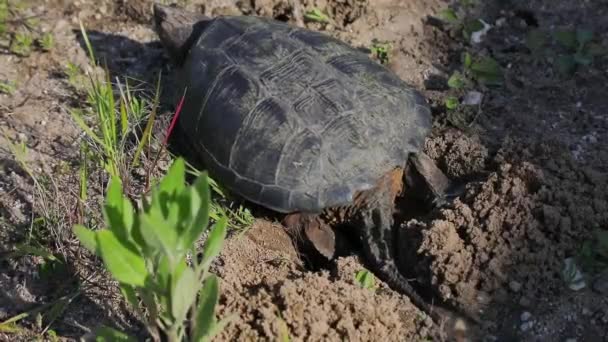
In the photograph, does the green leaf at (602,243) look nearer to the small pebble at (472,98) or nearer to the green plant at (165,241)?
the small pebble at (472,98)

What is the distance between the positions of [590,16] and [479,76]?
92 centimetres

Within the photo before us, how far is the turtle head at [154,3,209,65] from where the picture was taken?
13.3ft

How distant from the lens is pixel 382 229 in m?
3.31

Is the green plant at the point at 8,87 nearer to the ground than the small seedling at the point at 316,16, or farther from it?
nearer to the ground

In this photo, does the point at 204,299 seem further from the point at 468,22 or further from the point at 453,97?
the point at 468,22

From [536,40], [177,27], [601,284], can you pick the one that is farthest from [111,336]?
[536,40]

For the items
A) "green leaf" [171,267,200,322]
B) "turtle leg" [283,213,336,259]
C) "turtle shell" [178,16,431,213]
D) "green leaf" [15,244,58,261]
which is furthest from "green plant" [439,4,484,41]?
"green leaf" [171,267,200,322]

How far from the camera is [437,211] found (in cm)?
330

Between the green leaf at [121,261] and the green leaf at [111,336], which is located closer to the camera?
the green leaf at [121,261]

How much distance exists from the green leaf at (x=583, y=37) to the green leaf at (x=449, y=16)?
0.71 metres

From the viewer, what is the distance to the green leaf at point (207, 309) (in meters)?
2.27

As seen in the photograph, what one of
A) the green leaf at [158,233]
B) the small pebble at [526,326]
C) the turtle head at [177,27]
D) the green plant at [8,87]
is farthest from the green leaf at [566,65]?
the green plant at [8,87]

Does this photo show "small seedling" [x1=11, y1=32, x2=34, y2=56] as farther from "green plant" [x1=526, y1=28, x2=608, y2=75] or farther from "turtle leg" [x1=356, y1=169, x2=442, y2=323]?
"green plant" [x1=526, y1=28, x2=608, y2=75]

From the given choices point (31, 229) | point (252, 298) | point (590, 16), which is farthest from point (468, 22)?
point (31, 229)
